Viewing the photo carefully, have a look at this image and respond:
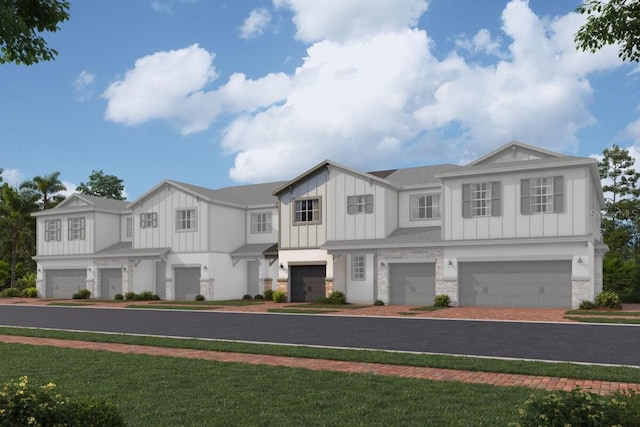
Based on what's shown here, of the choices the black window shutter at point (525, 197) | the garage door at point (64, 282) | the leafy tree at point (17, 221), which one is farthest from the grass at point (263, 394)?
the leafy tree at point (17, 221)

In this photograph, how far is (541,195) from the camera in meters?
27.7

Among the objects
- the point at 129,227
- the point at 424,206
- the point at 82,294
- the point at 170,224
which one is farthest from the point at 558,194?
the point at 82,294

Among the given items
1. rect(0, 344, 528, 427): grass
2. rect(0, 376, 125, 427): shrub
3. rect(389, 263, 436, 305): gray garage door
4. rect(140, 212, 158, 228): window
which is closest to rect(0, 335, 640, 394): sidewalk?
rect(0, 344, 528, 427): grass

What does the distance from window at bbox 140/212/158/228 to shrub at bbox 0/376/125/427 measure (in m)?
35.2

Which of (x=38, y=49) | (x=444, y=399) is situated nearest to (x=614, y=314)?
(x=444, y=399)

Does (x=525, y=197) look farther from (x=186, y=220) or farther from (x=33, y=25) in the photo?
(x=33, y=25)

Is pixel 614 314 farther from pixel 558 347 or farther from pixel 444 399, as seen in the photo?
pixel 444 399

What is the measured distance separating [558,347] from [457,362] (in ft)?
12.9

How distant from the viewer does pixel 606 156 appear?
47.4m

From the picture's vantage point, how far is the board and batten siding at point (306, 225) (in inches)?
1358

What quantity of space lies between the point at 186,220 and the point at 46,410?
3372cm

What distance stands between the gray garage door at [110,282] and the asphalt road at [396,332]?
1599 cm

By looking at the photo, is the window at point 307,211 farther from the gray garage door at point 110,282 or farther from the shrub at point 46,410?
the shrub at point 46,410

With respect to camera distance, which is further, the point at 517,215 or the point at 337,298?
the point at 337,298
